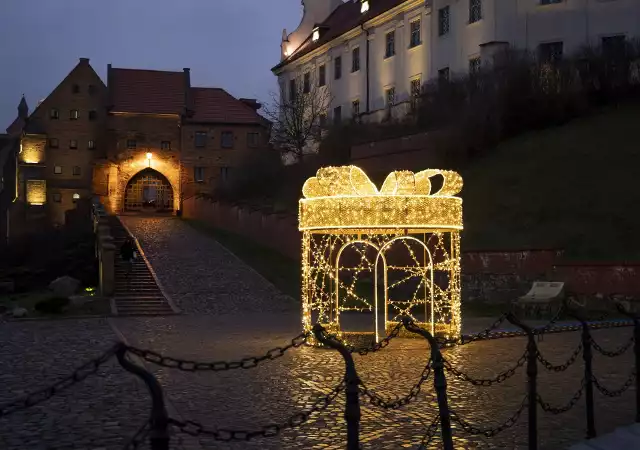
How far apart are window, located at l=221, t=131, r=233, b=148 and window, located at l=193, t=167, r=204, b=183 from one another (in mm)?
2552

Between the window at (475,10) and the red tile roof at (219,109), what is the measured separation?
2481 centimetres

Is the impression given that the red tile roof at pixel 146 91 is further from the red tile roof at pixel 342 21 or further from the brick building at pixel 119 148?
the red tile roof at pixel 342 21

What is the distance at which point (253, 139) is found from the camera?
201 feet

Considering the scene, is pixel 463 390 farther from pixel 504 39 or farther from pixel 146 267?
pixel 504 39

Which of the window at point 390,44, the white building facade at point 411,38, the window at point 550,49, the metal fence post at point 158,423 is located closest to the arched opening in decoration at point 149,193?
the white building facade at point 411,38

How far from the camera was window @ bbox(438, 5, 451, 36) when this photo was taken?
42.3 metres

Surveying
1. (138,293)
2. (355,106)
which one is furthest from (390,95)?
(138,293)

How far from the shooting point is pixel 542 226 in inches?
1030

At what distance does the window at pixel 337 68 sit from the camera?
54.1 m

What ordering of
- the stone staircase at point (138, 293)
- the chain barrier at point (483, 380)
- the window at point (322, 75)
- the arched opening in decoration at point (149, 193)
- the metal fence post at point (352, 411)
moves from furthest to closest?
the arched opening in decoration at point (149, 193)
the window at point (322, 75)
the stone staircase at point (138, 293)
the chain barrier at point (483, 380)
the metal fence post at point (352, 411)

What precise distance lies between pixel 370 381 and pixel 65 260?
2562 cm

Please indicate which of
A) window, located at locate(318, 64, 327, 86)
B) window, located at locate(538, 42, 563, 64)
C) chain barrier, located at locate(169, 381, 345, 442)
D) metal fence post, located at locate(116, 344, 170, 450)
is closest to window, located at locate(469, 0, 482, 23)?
window, located at locate(538, 42, 563, 64)

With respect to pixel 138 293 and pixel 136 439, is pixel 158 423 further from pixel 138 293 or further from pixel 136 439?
pixel 138 293

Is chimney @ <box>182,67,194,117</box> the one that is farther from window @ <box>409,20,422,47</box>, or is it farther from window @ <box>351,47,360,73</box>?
window @ <box>409,20,422,47</box>
